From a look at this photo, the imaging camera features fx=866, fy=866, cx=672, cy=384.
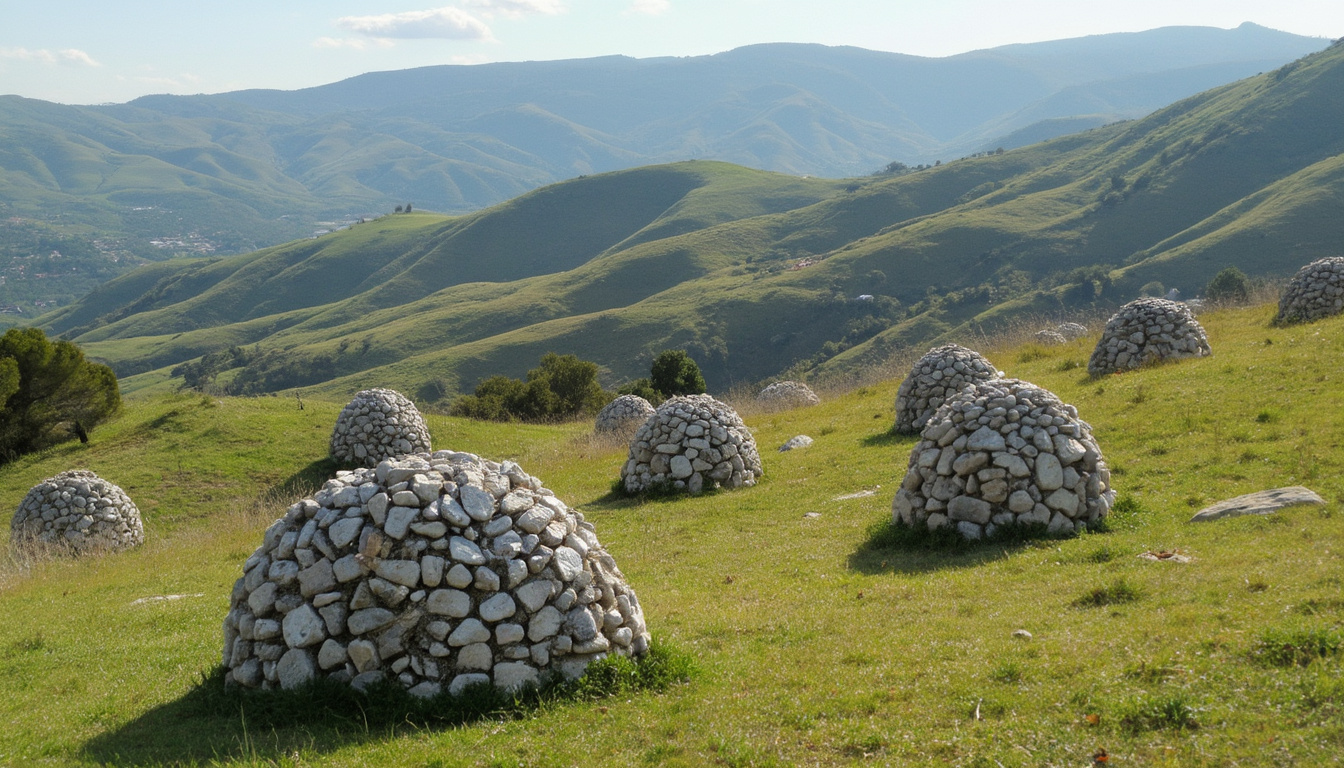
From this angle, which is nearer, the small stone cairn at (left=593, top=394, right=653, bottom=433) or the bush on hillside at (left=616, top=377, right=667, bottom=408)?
the small stone cairn at (left=593, top=394, right=653, bottom=433)

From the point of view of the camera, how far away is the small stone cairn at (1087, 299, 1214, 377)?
64.5 ft

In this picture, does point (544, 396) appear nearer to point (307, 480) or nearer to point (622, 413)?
point (622, 413)

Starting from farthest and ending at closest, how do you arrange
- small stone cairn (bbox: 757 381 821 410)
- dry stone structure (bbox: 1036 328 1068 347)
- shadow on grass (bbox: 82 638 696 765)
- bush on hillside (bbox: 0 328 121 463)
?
small stone cairn (bbox: 757 381 821 410) → dry stone structure (bbox: 1036 328 1068 347) → bush on hillside (bbox: 0 328 121 463) → shadow on grass (bbox: 82 638 696 765)

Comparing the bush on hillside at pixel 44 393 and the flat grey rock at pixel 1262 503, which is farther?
the bush on hillside at pixel 44 393

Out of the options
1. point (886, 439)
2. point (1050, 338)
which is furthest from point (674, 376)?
point (886, 439)

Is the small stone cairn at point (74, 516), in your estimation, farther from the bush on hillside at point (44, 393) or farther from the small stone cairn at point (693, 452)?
the small stone cairn at point (693, 452)

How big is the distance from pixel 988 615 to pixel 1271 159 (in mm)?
151268

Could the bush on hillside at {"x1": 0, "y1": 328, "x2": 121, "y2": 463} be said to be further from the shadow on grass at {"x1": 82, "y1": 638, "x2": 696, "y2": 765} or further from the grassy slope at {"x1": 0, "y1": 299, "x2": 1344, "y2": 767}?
the shadow on grass at {"x1": 82, "y1": 638, "x2": 696, "y2": 765}

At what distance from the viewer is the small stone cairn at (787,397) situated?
30.4 metres

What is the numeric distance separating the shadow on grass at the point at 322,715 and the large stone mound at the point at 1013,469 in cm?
501

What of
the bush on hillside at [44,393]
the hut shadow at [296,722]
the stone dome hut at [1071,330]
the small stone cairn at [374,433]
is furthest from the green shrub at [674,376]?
the hut shadow at [296,722]

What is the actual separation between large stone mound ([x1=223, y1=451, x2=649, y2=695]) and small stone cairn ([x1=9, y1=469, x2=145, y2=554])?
1534 cm

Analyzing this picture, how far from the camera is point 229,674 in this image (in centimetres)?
729

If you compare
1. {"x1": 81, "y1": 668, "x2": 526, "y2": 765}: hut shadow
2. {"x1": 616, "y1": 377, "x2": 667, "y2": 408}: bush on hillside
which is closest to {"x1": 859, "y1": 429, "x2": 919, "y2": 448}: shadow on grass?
{"x1": 81, "y1": 668, "x2": 526, "y2": 765}: hut shadow
